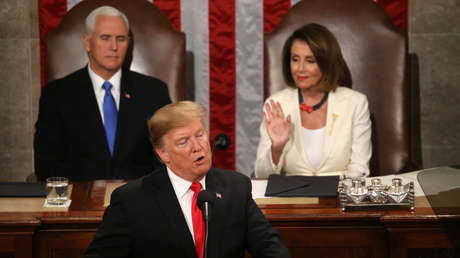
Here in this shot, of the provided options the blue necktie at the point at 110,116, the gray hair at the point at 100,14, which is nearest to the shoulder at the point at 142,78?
the blue necktie at the point at 110,116

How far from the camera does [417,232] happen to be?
8.85 feet

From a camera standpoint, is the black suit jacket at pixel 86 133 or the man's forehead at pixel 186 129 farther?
the black suit jacket at pixel 86 133

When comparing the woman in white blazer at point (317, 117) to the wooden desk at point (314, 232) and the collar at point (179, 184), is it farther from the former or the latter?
the collar at point (179, 184)

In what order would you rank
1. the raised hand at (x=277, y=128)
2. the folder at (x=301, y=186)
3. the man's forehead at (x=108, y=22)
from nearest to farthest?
the folder at (x=301, y=186)
the raised hand at (x=277, y=128)
the man's forehead at (x=108, y=22)

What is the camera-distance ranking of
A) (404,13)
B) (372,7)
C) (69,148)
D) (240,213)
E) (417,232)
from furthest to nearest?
(404,13)
(372,7)
(69,148)
(417,232)
(240,213)

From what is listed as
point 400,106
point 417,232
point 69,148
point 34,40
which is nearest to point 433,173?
point 417,232

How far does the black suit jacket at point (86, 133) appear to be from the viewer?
3.80 metres

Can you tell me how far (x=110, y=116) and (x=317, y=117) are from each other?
44.9 inches

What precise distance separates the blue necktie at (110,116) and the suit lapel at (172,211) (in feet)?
5.10

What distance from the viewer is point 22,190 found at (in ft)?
10.0

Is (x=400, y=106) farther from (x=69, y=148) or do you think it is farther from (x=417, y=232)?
(x=69, y=148)

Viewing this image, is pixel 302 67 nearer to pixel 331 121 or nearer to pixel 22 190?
pixel 331 121

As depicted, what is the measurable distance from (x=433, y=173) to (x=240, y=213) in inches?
25.4

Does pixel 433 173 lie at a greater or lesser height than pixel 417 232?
greater
